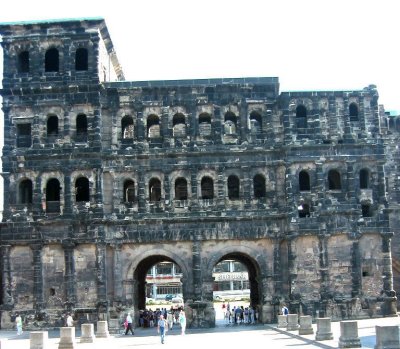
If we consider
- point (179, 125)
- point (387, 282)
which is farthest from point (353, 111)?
point (179, 125)

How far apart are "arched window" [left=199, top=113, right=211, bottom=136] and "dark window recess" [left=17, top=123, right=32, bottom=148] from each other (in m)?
10.0

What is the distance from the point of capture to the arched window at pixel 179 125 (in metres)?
40.9

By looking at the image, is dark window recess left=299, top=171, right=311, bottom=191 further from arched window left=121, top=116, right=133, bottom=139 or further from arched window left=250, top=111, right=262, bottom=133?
arched window left=121, top=116, right=133, bottom=139

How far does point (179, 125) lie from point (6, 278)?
44.7 ft

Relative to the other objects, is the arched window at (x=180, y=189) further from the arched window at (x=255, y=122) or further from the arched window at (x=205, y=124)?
the arched window at (x=255, y=122)

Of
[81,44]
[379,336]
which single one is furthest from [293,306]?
[81,44]

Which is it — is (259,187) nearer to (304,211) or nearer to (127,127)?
(304,211)

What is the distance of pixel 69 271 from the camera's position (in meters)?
38.6

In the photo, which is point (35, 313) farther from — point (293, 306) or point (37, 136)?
point (293, 306)

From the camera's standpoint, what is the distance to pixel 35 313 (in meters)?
38.3

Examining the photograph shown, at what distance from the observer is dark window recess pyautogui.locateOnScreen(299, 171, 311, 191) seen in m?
40.9

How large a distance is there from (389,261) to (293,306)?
626 centimetres

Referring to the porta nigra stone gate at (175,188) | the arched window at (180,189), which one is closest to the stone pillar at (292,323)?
the porta nigra stone gate at (175,188)

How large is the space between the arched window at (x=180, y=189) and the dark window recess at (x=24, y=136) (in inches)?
351
